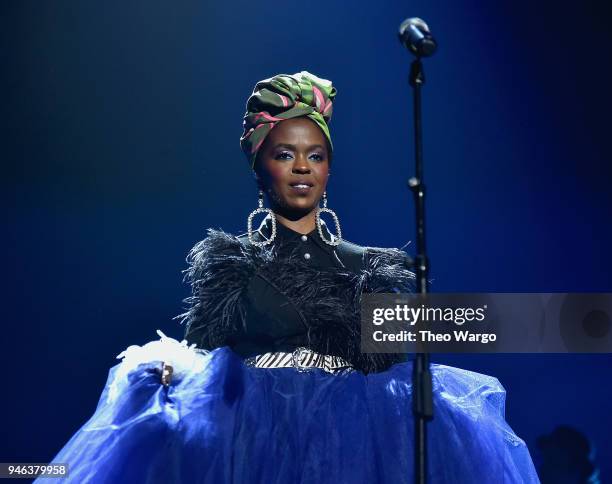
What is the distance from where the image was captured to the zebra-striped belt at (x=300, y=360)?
161cm

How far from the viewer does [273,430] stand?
1.36m

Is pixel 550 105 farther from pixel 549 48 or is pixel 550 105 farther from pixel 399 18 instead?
pixel 399 18

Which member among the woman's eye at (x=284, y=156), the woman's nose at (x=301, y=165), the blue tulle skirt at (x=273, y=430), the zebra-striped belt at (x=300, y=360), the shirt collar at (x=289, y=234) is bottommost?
the blue tulle skirt at (x=273, y=430)

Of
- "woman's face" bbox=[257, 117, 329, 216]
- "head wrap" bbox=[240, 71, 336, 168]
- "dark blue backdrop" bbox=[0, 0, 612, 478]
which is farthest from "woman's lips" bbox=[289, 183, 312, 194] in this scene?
"dark blue backdrop" bbox=[0, 0, 612, 478]

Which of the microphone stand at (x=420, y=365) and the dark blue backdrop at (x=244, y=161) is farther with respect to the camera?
the dark blue backdrop at (x=244, y=161)

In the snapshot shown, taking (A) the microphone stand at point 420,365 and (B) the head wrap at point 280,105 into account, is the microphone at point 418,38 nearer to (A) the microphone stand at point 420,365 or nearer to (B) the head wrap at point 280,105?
(A) the microphone stand at point 420,365

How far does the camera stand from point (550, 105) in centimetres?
229

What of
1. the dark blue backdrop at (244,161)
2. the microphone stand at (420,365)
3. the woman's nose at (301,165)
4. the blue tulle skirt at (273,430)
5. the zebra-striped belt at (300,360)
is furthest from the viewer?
the dark blue backdrop at (244,161)

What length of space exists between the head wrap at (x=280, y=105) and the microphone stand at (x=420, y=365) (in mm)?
591

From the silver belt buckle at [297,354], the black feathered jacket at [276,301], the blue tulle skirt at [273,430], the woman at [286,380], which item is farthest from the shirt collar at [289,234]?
the blue tulle skirt at [273,430]

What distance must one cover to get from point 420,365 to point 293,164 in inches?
29.0

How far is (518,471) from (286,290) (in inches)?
22.2

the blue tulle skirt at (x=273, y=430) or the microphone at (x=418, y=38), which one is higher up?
the microphone at (x=418, y=38)

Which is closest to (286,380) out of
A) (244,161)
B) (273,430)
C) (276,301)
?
(273,430)
